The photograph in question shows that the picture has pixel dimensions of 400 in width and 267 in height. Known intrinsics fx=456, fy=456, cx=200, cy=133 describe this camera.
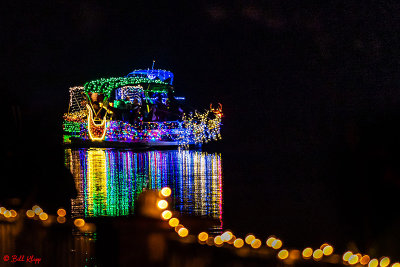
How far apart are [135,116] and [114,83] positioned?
3.32 feet

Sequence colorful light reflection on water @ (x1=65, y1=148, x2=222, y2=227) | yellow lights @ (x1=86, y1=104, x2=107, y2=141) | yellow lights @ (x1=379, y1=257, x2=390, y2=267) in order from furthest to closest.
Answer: yellow lights @ (x1=86, y1=104, x2=107, y2=141)
colorful light reflection on water @ (x1=65, y1=148, x2=222, y2=227)
yellow lights @ (x1=379, y1=257, x2=390, y2=267)

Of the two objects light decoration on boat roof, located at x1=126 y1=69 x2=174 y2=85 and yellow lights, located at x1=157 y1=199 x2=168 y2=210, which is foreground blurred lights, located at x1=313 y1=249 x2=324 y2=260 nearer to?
yellow lights, located at x1=157 y1=199 x2=168 y2=210

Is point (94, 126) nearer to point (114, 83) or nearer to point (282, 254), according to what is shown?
point (114, 83)

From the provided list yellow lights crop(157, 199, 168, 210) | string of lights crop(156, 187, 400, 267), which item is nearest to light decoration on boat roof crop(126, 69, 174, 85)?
yellow lights crop(157, 199, 168, 210)

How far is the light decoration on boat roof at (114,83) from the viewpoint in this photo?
11.7m

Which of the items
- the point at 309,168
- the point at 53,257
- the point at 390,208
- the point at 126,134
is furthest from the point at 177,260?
the point at 126,134

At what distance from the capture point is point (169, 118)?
39.7 ft

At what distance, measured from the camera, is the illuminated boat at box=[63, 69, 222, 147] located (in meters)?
11.2

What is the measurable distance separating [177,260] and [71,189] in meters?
1.72

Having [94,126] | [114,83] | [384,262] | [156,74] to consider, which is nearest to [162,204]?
[384,262]

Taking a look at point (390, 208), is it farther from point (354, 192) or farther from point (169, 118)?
point (169, 118)

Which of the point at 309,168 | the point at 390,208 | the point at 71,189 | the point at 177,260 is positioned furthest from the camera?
the point at 309,168

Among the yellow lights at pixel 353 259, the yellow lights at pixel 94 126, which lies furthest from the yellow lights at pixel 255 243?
the yellow lights at pixel 94 126

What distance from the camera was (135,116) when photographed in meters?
12.0
